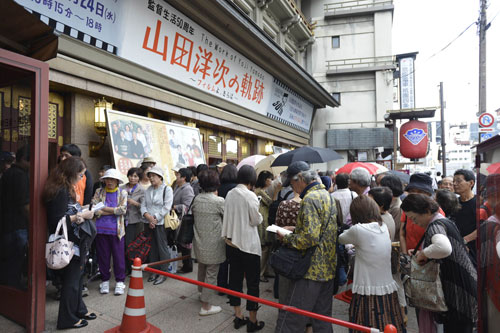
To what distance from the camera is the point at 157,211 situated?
4352mm

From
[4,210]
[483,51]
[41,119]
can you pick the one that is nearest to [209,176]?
[41,119]

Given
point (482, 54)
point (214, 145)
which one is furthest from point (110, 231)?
point (482, 54)

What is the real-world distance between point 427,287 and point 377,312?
1.51 ft

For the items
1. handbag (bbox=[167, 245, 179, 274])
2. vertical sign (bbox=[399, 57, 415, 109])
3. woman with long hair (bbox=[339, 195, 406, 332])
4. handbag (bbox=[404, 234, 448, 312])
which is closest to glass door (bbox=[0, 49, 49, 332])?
handbag (bbox=[167, 245, 179, 274])

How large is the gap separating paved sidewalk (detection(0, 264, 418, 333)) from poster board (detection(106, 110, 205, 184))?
2374 mm

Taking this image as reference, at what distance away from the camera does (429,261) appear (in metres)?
2.33

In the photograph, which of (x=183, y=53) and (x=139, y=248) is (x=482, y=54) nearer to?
(x=183, y=53)

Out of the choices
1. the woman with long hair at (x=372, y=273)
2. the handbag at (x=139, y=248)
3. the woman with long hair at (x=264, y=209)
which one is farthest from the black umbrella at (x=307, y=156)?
the woman with long hair at (x=372, y=273)

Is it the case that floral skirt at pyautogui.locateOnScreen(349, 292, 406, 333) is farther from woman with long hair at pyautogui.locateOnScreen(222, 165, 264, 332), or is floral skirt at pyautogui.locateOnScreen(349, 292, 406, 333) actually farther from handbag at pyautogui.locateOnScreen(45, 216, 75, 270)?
handbag at pyautogui.locateOnScreen(45, 216, 75, 270)

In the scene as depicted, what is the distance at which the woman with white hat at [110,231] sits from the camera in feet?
13.2

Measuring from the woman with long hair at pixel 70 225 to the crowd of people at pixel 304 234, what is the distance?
0.01m

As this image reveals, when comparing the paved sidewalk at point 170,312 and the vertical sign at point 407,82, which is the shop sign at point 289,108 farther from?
the paved sidewalk at point 170,312

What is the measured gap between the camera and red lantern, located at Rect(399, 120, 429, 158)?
15.4 metres

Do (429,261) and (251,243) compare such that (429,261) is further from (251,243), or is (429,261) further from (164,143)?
(164,143)
